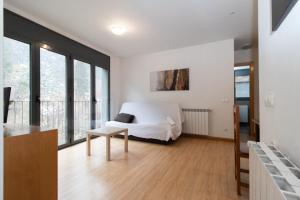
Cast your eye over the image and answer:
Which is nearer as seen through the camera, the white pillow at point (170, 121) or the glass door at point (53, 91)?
the glass door at point (53, 91)

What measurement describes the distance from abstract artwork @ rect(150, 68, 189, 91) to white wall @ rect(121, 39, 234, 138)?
0.12m

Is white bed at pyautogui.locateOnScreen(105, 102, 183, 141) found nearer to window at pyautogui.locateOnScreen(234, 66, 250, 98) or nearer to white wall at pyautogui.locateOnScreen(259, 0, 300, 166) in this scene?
white wall at pyautogui.locateOnScreen(259, 0, 300, 166)

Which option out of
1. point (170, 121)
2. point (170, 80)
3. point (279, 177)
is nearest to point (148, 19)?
point (170, 80)

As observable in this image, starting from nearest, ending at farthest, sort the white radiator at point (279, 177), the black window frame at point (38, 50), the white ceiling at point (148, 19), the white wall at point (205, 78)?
1. the white radiator at point (279, 177)
2. the white ceiling at point (148, 19)
3. the black window frame at point (38, 50)
4. the white wall at point (205, 78)

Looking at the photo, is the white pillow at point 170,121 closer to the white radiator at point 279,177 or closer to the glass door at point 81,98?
the glass door at point 81,98

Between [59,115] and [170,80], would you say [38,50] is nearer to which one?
[59,115]

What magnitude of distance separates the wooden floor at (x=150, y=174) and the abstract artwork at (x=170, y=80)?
169 cm

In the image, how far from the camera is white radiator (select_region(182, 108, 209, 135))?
3.80 m

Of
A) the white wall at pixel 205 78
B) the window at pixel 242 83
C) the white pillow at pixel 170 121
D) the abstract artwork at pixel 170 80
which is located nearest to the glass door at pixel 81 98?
the white wall at pixel 205 78

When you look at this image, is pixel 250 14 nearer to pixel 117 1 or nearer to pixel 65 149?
pixel 117 1

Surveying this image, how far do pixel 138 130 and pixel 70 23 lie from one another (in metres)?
2.51

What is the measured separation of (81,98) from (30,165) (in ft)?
8.70

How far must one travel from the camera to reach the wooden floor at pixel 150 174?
1638mm

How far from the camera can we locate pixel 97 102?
4.11 meters
